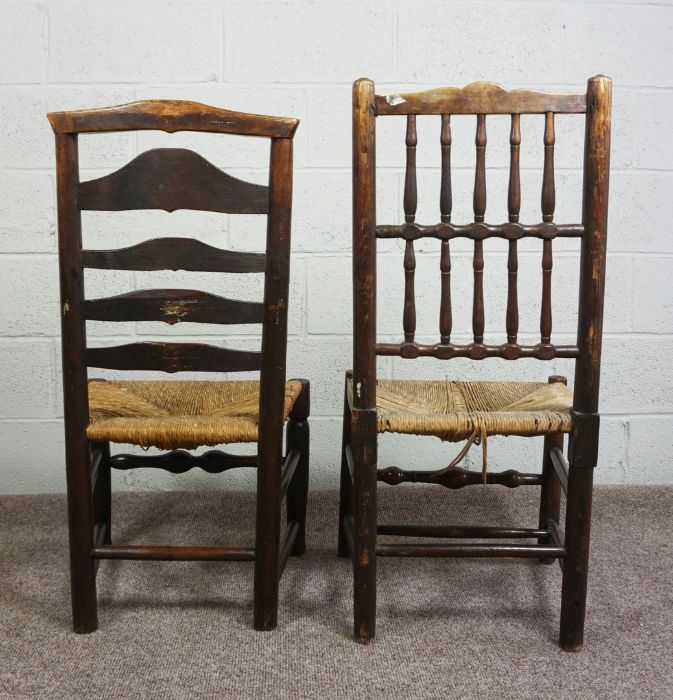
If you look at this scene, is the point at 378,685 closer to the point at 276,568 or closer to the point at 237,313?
the point at 276,568

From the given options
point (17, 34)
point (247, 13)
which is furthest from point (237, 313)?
point (17, 34)

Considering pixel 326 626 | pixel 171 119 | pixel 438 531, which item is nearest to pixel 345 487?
pixel 438 531

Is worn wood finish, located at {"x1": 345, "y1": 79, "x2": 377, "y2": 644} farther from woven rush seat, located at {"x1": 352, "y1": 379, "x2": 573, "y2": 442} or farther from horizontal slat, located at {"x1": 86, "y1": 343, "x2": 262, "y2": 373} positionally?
horizontal slat, located at {"x1": 86, "y1": 343, "x2": 262, "y2": 373}

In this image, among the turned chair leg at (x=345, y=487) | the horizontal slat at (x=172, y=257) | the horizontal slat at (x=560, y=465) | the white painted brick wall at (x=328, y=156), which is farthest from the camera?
the white painted brick wall at (x=328, y=156)

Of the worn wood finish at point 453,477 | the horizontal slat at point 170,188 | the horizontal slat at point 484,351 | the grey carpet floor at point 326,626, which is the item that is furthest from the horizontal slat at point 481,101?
the grey carpet floor at point 326,626

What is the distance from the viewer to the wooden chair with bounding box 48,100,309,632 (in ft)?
4.93

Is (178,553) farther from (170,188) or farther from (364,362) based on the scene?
(170,188)

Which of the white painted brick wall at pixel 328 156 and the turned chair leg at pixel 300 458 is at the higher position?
the white painted brick wall at pixel 328 156

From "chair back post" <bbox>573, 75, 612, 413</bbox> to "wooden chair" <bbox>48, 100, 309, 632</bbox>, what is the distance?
1.72ft

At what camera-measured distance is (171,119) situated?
1475mm

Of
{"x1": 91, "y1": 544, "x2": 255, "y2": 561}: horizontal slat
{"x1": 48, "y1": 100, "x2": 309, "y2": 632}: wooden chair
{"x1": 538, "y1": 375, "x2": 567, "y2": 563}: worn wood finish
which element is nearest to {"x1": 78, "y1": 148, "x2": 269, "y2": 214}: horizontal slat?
{"x1": 48, "y1": 100, "x2": 309, "y2": 632}: wooden chair

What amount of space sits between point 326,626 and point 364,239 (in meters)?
0.80

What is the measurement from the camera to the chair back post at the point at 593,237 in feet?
4.67

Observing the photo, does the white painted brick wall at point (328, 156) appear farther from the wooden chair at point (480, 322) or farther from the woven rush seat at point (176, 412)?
the wooden chair at point (480, 322)
